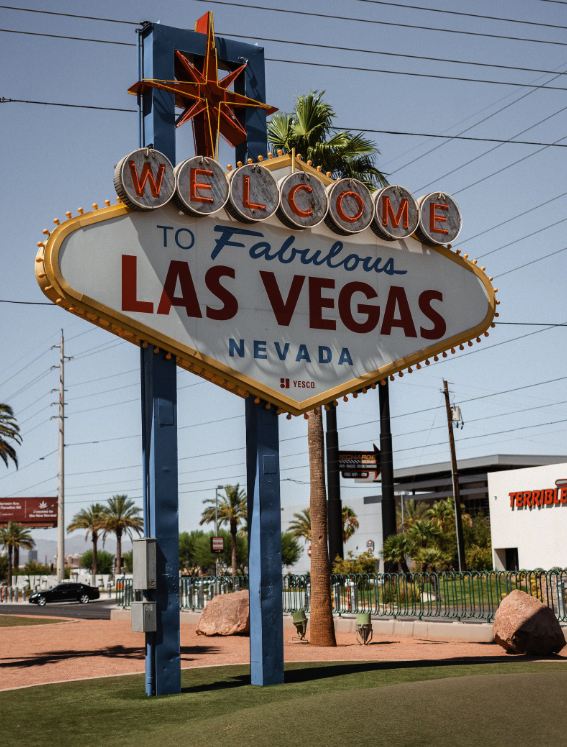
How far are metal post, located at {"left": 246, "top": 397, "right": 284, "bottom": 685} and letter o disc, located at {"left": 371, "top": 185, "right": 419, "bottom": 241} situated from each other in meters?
4.29

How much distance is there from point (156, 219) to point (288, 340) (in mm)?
3160

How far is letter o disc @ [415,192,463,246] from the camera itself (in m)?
17.0

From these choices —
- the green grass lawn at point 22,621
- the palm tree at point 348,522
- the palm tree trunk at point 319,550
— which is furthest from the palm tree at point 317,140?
the palm tree at point 348,522

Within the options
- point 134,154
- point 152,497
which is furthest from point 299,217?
point 152,497

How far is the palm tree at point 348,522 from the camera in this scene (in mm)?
94812

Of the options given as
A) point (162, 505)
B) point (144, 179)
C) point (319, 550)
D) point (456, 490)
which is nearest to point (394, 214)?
point (144, 179)

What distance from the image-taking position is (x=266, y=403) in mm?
15195

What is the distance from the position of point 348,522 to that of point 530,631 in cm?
7786

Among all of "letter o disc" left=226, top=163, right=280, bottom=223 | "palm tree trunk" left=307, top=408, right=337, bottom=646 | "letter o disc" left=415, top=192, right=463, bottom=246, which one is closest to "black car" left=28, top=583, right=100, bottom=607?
"palm tree trunk" left=307, top=408, right=337, bottom=646

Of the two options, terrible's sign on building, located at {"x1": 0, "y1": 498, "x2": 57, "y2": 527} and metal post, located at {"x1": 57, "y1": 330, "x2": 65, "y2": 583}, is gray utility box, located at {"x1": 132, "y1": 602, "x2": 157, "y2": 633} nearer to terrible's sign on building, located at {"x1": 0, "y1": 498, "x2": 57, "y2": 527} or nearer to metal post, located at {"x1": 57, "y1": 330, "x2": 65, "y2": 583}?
metal post, located at {"x1": 57, "y1": 330, "x2": 65, "y2": 583}

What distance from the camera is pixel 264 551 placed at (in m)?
14.6

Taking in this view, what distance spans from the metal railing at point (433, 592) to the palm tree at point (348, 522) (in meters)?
63.0

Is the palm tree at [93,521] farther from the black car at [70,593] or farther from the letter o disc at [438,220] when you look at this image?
the letter o disc at [438,220]

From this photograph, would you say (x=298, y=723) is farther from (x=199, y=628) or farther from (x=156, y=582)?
(x=199, y=628)
